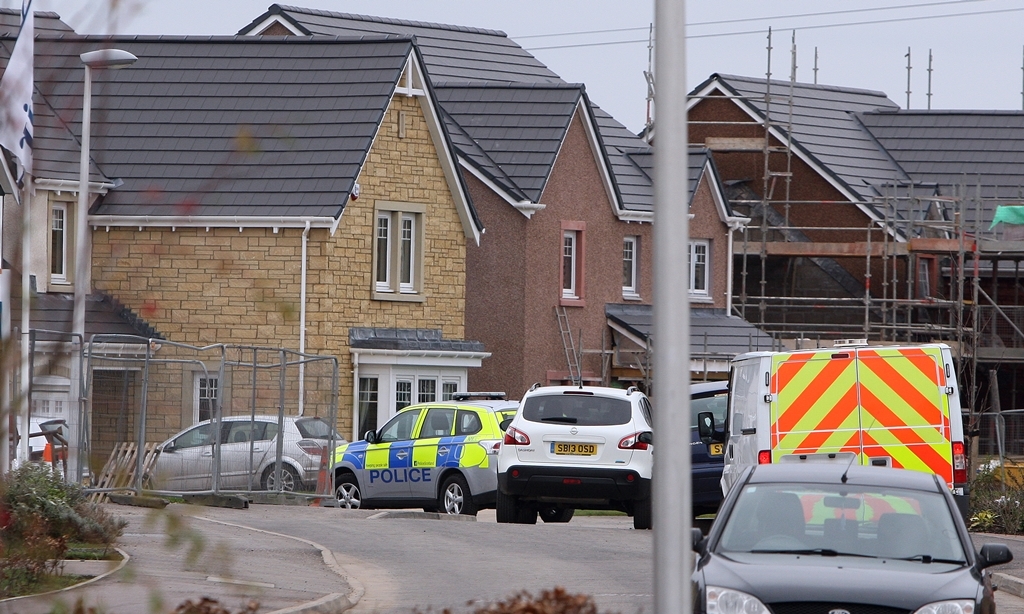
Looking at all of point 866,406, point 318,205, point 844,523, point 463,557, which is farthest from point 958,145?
point 844,523

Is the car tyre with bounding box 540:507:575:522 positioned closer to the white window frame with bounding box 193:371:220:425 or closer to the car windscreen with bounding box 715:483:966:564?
the white window frame with bounding box 193:371:220:425

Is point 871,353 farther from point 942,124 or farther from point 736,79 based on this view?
point 942,124

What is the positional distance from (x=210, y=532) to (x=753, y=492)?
812cm

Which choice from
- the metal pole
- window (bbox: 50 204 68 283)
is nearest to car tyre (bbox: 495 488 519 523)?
window (bbox: 50 204 68 283)

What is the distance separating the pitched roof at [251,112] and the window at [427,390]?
4.13 metres

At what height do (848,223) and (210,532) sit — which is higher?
(848,223)

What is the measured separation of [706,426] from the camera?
19172 mm

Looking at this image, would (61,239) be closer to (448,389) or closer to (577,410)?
(448,389)

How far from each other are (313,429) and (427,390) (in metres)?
9.58

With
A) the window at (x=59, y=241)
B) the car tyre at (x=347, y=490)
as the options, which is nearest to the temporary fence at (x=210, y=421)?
the car tyre at (x=347, y=490)

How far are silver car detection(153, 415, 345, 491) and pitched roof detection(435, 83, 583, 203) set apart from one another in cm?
1341

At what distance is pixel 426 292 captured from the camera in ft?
105

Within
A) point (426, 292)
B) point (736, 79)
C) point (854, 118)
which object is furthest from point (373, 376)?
point (854, 118)

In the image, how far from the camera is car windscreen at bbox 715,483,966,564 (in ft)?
29.8
